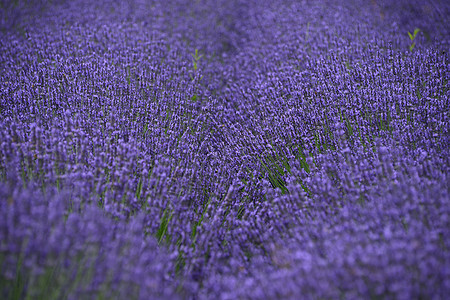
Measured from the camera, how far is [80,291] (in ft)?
4.62

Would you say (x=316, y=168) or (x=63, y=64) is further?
(x=63, y=64)

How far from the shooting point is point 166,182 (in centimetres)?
222

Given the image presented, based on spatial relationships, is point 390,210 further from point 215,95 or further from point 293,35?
point 293,35

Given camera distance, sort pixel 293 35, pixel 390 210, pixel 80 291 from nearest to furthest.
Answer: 1. pixel 80 291
2. pixel 390 210
3. pixel 293 35

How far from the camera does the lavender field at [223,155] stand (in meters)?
1.46

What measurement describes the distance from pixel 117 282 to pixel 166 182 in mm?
824

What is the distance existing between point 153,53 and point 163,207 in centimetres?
206

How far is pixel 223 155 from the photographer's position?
277 centimetres

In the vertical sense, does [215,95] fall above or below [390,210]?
below

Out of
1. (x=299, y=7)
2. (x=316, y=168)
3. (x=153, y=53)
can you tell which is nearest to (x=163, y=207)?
(x=316, y=168)

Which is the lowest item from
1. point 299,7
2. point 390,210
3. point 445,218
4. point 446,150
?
point 390,210

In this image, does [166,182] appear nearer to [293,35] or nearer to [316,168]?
[316,168]

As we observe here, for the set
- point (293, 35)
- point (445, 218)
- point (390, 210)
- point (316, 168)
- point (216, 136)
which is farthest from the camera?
point (293, 35)

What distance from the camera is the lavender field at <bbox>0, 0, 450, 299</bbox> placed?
1463mm
